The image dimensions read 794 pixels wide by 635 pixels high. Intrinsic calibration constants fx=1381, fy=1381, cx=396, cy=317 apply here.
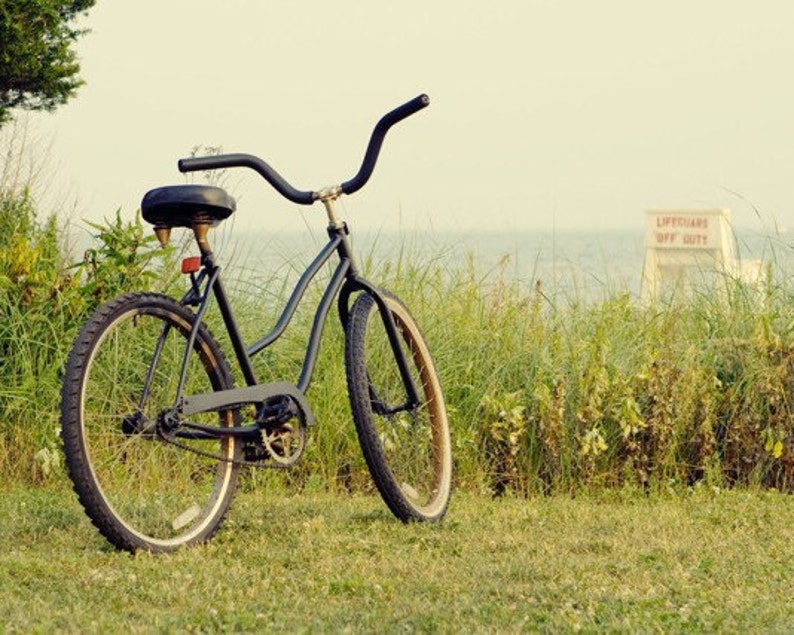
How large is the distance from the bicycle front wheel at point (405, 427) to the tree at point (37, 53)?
17.1 feet

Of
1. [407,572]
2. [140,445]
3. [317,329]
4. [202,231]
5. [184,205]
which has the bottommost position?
[407,572]

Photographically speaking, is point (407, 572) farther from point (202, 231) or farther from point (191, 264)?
point (202, 231)

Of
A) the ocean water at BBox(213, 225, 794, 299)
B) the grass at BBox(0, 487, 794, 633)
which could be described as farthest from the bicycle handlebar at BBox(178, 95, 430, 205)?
the ocean water at BBox(213, 225, 794, 299)

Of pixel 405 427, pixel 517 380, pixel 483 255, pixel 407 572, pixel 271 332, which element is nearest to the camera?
pixel 407 572

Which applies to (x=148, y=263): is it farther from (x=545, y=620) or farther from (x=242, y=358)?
(x=545, y=620)

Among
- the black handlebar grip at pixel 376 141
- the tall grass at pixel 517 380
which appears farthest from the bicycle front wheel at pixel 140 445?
the black handlebar grip at pixel 376 141

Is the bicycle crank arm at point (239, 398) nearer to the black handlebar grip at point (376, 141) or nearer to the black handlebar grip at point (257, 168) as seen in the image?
the black handlebar grip at point (257, 168)

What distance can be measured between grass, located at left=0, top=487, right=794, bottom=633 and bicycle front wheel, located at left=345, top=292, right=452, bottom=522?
17cm

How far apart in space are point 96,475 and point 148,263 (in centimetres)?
335

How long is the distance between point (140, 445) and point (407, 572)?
2436 millimetres

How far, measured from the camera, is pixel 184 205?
5.69m

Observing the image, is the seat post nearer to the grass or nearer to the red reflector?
the red reflector

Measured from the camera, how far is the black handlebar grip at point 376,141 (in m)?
6.30

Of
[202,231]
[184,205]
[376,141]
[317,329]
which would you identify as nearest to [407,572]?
[317,329]
